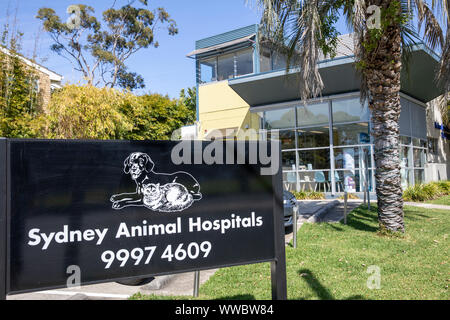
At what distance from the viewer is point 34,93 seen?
16906 mm

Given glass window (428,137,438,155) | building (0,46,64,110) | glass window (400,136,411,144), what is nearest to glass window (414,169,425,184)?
glass window (400,136,411,144)

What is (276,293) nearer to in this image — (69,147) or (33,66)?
(69,147)

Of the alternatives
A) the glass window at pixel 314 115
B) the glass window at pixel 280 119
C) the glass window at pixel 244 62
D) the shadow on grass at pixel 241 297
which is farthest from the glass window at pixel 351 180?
the shadow on grass at pixel 241 297

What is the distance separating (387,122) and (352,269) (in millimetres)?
3443

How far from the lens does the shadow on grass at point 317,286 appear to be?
413 centimetres

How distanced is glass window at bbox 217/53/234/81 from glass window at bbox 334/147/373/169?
302 inches

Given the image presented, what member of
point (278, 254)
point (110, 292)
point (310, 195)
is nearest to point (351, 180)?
point (310, 195)

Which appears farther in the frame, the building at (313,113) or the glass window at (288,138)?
the glass window at (288,138)

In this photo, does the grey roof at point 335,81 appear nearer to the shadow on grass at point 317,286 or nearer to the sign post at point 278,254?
the shadow on grass at point 317,286

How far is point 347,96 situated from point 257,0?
9001mm

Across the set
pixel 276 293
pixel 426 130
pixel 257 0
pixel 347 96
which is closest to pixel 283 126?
pixel 347 96

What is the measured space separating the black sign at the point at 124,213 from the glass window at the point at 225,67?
1789 cm

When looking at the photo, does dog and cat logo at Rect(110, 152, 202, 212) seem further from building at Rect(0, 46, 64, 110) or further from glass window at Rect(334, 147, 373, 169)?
building at Rect(0, 46, 64, 110)

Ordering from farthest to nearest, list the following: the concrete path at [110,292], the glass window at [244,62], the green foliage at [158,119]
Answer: the green foliage at [158,119]
the glass window at [244,62]
the concrete path at [110,292]
